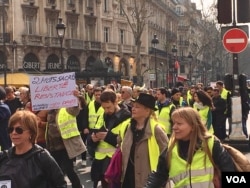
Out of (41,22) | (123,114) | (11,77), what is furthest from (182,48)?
(123,114)

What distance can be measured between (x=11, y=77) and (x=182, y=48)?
61346 millimetres

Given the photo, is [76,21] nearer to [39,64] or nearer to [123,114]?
[39,64]

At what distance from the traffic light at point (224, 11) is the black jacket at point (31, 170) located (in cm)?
836

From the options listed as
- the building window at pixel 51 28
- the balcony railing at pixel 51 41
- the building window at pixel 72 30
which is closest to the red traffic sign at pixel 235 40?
the balcony railing at pixel 51 41

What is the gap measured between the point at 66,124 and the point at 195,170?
4.15 metres

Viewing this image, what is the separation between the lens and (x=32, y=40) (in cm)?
4584

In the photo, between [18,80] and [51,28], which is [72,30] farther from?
[18,80]

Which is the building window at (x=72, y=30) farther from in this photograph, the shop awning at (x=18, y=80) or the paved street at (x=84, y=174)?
the paved street at (x=84, y=174)

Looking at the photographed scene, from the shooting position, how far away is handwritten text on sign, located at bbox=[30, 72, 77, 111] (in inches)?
296

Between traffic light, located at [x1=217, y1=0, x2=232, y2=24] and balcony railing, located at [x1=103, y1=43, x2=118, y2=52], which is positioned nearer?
traffic light, located at [x1=217, y1=0, x2=232, y2=24]

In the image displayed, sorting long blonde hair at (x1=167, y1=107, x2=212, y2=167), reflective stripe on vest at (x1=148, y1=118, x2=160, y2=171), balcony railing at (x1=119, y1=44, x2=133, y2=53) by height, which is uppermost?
balcony railing at (x1=119, y1=44, x2=133, y2=53)

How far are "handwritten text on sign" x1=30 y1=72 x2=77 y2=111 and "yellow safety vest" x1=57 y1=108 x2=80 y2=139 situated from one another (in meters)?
0.38

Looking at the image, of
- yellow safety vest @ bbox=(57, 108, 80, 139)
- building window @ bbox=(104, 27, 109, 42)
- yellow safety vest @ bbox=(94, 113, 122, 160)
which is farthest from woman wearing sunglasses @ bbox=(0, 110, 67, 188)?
building window @ bbox=(104, 27, 109, 42)

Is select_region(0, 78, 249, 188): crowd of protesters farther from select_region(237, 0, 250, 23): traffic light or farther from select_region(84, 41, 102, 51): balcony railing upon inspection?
select_region(84, 41, 102, 51): balcony railing
